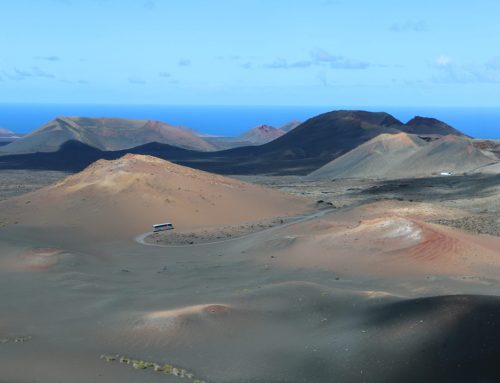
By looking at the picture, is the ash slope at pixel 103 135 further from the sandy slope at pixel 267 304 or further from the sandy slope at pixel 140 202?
the sandy slope at pixel 267 304

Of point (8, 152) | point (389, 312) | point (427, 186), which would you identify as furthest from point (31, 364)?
point (8, 152)

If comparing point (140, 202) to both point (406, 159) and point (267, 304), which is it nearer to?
point (267, 304)

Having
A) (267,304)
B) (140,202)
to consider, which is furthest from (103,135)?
(267,304)

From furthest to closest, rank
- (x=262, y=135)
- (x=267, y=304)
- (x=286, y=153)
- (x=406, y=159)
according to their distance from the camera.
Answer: (x=262, y=135) < (x=286, y=153) < (x=406, y=159) < (x=267, y=304)

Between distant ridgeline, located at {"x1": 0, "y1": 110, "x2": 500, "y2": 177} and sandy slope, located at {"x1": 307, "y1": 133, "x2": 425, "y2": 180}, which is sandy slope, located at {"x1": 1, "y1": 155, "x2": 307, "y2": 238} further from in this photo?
distant ridgeline, located at {"x1": 0, "y1": 110, "x2": 500, "y2": 177}

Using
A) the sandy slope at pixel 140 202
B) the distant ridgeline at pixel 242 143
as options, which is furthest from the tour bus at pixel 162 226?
the distant ridgeline at pixel 242 143

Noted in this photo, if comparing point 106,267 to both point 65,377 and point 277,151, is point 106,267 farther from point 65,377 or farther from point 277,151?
point 277,151

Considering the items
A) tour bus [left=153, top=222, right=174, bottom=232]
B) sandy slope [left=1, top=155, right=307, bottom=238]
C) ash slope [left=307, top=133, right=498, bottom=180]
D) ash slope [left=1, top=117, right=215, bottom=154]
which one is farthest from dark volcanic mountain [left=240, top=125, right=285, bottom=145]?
tour bus [left=153, top=222, right=174, bottom=232]
